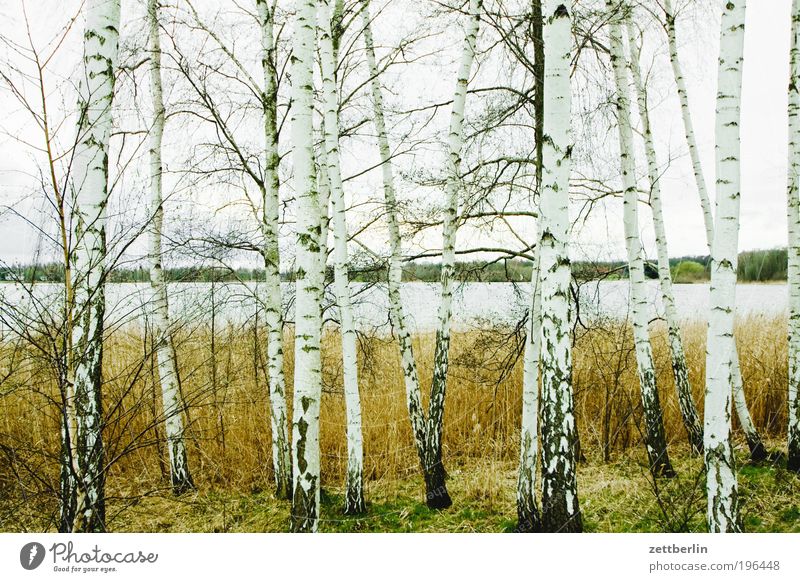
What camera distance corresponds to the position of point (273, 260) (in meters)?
4.37

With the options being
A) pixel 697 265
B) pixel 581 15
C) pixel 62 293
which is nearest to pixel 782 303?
pixel 697 265

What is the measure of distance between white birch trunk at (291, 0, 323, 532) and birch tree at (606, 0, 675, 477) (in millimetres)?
2728

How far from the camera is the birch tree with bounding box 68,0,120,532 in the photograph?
7.90ft

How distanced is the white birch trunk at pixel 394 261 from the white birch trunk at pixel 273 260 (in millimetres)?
851

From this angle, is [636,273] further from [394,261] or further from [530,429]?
[394,261]

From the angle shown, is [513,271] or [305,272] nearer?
[305,272]

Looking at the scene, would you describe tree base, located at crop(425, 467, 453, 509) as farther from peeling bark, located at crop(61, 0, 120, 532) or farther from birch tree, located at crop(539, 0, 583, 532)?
peeling bark, located at crop(61, 0, 120, 532)

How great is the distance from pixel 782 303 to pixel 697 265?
2.04 meters

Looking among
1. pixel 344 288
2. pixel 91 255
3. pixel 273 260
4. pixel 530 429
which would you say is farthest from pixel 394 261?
pixel 91 255

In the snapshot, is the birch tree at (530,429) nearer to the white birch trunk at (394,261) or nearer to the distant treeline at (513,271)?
the white birch trunk at (394,261)

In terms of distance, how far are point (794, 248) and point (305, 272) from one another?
149 inches

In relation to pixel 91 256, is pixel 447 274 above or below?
below
